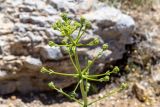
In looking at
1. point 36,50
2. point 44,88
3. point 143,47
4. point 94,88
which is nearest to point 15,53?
point 36,50

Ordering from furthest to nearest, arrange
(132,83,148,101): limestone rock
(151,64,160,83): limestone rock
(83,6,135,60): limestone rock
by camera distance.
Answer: (151,64,160,83): limestone rock → (83,6,135,60): limestone rock → (132,83,148,101): limestone rock

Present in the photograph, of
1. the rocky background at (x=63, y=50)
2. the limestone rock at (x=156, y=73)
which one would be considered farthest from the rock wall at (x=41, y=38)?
the limestone rock at (x=156, y=73)

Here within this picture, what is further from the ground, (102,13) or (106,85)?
(102,13)

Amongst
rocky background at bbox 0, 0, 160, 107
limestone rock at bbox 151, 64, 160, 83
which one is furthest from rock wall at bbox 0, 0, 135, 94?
limestone rock at bbox 151, 64, 160, 83

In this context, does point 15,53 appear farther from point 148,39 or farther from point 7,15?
point 148,39

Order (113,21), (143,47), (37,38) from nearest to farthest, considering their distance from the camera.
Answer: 1. (37,38)
2. (113,21)
3. (143,47)

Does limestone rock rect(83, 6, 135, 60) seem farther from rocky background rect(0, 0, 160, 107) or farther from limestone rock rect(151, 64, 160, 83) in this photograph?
limestone rock rect(151, 64, 160, 83)

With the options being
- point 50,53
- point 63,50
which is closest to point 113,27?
point 63,50

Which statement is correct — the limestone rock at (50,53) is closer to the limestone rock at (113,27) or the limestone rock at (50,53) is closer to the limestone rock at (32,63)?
the limestone rock at (32,63)
